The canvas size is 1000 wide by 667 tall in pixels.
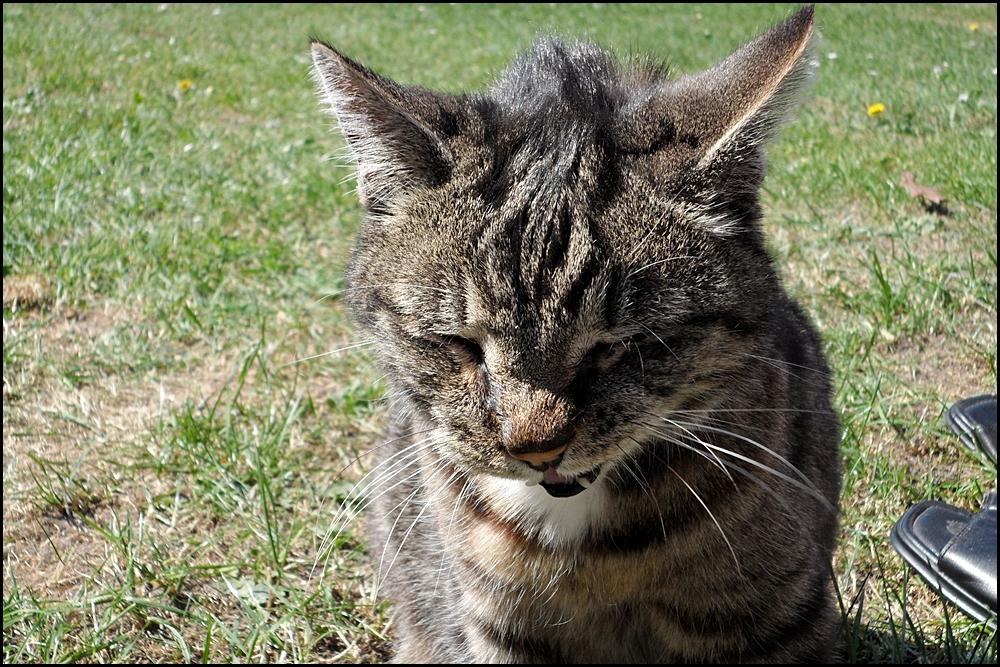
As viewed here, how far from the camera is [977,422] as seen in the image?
7.95 feet

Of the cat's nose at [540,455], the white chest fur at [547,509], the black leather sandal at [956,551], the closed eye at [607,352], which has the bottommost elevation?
the black leather sandal at [956,551]

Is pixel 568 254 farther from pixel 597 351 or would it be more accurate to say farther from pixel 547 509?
pixel 547 509

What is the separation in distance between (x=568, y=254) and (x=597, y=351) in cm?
19

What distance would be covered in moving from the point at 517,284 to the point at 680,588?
0.71m

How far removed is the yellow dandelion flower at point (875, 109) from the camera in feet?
16.8

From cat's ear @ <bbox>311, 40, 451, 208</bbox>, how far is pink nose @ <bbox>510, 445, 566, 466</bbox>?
58 centimetres

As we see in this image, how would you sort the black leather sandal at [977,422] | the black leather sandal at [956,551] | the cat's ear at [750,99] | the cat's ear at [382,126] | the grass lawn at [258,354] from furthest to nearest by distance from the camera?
the black leather sandal at [977,422]
the grass lawn at [258,354]
the black leather sandal at [956,551]
the cat's ear at [382,126]
the cat's ear at [750,99]

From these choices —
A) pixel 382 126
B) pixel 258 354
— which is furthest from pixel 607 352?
pixel 258 354

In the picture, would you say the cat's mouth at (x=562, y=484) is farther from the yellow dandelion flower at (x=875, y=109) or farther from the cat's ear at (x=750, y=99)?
the yellow dandelion flower at (x=875, y=109)

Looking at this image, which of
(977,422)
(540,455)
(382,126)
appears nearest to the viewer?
(540,455)

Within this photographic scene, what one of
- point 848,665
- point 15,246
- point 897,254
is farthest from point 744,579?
point 15,246

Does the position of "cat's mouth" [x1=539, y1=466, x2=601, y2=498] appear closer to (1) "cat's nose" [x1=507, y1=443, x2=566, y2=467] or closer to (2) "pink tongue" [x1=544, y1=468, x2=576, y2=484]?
(2) "pink tongue" [x1=544, y1=468, x2=576, y2=484]

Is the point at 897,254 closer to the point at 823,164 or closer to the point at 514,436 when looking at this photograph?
the point at 823,164

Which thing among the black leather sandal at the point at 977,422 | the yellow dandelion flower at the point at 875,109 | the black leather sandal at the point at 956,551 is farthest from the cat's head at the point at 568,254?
the yellow dandelion flower at the point at 875,109
